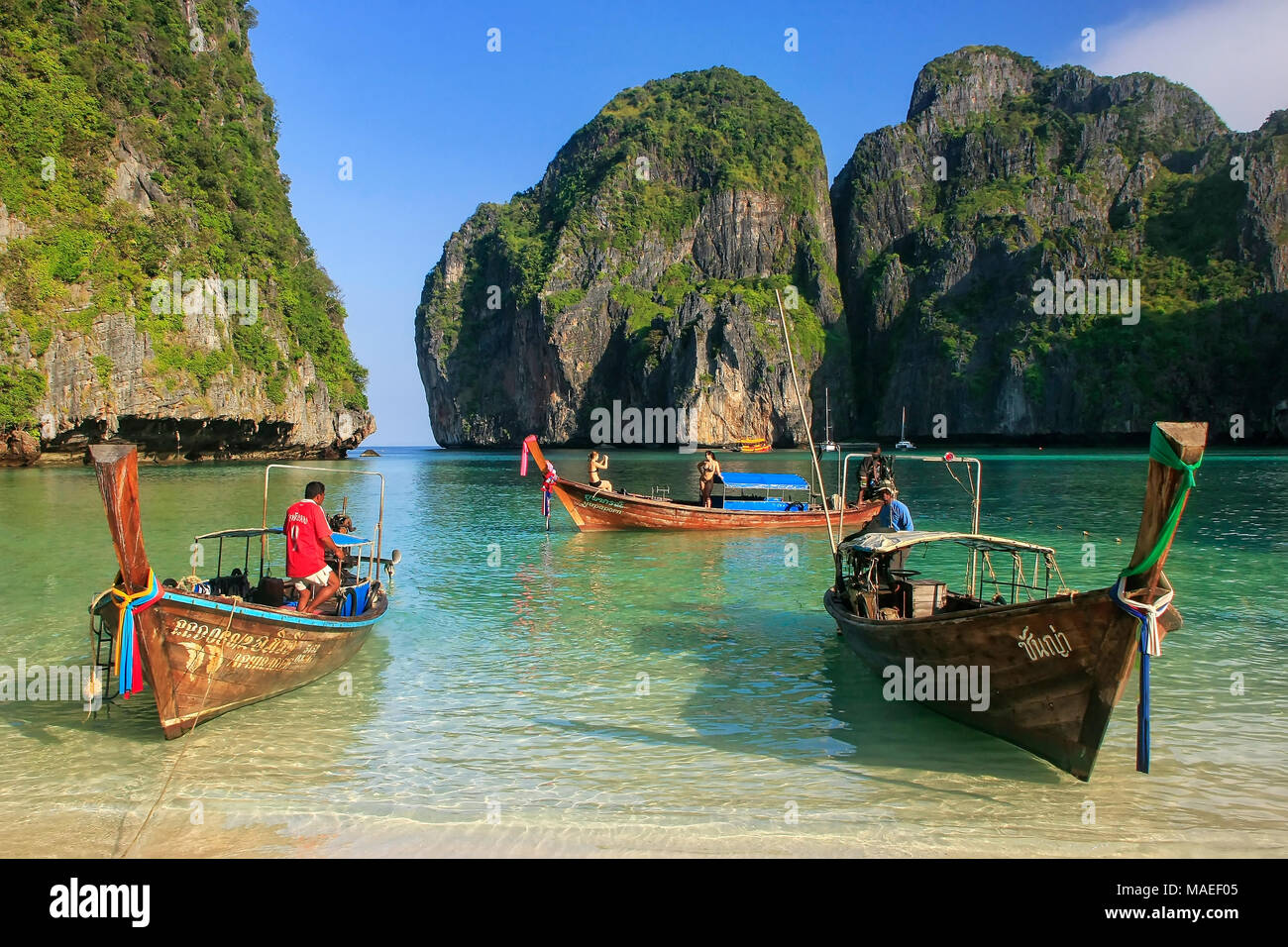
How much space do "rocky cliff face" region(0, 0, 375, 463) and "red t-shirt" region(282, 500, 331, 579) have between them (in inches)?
1435

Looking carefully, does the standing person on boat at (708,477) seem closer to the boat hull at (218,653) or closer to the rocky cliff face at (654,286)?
the boat hull at (218,653)

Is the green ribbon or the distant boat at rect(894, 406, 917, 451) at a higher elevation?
the distant boat at rect(894, 406, 917, 451)

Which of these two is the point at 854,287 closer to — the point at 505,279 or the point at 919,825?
the point at 505,279

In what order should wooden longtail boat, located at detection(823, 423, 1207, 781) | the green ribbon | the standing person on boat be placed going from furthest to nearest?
the standing person on boat
wooden longtail boat, located at detection(823, 423, 1207, 781)
the green ribbon

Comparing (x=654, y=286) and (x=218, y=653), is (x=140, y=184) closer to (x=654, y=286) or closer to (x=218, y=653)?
(x=218, y=653)

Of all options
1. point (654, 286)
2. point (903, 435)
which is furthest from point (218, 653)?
point (654, 286)

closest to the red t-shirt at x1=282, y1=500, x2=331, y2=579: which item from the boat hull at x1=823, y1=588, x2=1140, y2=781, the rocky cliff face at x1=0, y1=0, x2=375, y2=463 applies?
the boat hull at x1=823, y1=588, x2=1140, y2=781

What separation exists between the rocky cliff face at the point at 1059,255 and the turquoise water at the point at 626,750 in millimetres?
78699

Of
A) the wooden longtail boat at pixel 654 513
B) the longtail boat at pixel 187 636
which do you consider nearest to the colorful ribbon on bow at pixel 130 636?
the longtail boat at pixel 187 636

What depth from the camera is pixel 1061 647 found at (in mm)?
5602

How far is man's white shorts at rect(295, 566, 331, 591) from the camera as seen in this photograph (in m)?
8.16

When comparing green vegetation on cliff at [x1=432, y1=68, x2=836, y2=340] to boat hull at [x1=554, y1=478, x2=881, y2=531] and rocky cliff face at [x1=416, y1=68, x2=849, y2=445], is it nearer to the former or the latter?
rocky cliff face at [x1=416, y1=68, x2=849, y2=445]

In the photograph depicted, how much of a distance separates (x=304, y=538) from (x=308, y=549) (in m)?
0.14

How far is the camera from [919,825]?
5.34m
